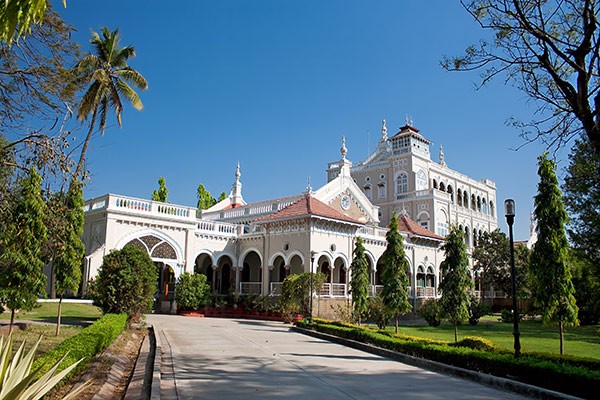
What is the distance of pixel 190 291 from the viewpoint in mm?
26969

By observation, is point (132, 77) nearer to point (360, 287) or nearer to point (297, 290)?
point (297, 290)

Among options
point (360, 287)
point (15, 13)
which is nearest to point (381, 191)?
point (360, 287)

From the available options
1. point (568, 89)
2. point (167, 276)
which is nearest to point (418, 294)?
point (167, 276)

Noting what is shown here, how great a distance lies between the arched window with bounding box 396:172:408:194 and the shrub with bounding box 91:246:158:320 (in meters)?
37.4

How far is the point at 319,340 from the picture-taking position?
56.5 ft

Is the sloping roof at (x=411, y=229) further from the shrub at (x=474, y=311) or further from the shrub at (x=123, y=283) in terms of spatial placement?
the shrub at (x=123, y=283)

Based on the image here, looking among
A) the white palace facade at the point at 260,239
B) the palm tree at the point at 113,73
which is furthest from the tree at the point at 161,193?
the palm tree at the point at 113,73

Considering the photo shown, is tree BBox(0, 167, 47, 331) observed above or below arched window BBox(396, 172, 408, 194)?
below

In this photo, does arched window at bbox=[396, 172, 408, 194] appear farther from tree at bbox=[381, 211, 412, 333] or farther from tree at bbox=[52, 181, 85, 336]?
tree at bbox=[52, 181, 85, 336]

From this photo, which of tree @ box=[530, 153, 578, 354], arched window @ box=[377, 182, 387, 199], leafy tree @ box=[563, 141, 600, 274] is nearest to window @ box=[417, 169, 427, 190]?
arched window @ box=[377, 182, 387, 199]

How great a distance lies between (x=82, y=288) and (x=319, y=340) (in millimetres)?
Answer: 15069

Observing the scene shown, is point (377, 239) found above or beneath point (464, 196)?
beneath

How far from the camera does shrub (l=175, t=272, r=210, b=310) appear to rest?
26906mm

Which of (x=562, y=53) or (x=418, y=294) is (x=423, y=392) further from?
(x=418, y=294)
